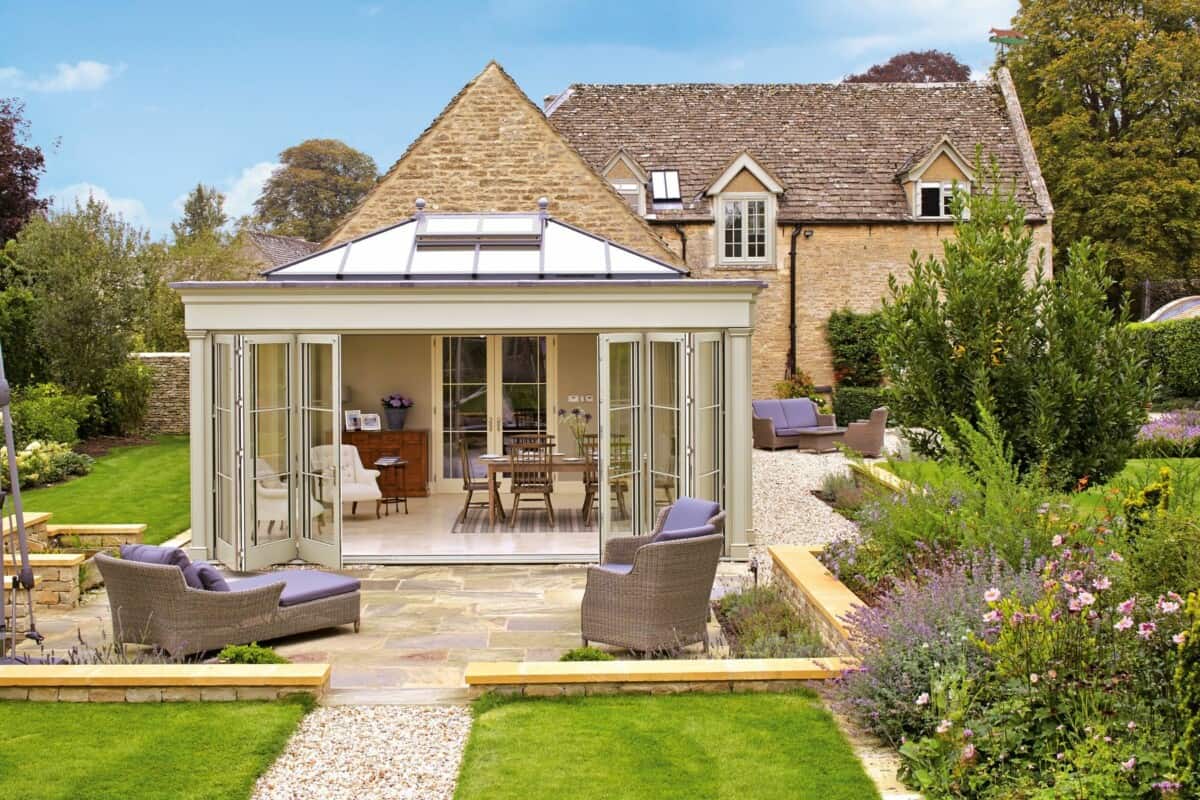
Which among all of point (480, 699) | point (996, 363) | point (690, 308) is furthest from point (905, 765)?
point (690, 308)

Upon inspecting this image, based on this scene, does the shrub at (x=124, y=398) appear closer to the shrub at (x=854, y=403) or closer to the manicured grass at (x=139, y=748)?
the shrub at (x=854, y=403)

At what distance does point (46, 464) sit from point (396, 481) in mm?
6958

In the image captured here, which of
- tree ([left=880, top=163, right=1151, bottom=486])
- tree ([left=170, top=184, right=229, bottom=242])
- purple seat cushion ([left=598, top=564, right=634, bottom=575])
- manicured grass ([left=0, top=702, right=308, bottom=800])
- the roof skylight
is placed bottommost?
→ manicured grass ([left=0, top=702, right=308, bottom=800])

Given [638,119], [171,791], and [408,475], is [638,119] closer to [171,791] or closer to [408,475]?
[408,475]

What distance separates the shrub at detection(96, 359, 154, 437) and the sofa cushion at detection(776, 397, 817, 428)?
14409 mm

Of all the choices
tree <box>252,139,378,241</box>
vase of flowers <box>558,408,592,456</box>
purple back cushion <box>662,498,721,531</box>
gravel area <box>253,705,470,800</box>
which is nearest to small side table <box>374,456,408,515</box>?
vase of flowers <box>558,408,592,456</box>

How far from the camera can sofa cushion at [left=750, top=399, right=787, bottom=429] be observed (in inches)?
915

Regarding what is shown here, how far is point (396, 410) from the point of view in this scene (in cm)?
1753

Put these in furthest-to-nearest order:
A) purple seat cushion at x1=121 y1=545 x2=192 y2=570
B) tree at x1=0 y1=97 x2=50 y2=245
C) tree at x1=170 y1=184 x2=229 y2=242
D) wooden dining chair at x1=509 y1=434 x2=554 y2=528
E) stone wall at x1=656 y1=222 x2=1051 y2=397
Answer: tree at x1=170 y1=184 x2=229 y2=242 < tree at x1=0 y1=97 x2=50 y2=245 < stone wall at x1=656 y1=222 x2=1051 y2=397 < wooden dining chair at x1=509 y1=434 x2=554 y2=528 < purple seat cushion at x1=121 y1=545 x2=192 y2=570

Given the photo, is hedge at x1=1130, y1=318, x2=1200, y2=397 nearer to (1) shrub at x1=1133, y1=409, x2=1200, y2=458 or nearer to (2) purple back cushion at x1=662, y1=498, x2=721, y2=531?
(1) shrub at x1=1133, y1=409, x2=1200, y2=458

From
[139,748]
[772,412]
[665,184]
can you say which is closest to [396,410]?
[772,412]

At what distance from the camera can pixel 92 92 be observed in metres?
48.1

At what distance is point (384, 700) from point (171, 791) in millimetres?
1786

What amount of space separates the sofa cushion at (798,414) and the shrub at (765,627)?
1342cm
